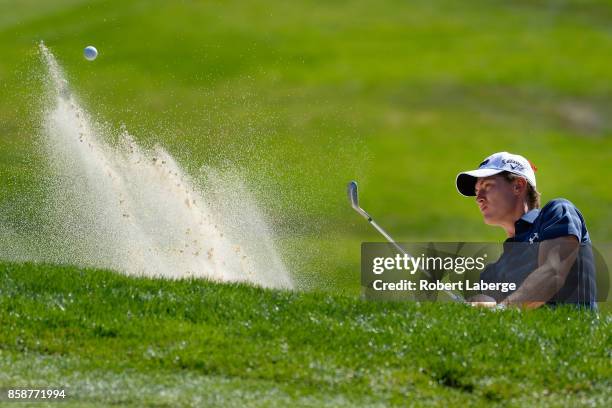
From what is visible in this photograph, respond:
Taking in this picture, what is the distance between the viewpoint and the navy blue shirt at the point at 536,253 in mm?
6188

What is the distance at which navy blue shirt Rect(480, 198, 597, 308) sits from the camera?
619 cm

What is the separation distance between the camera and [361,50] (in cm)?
3256

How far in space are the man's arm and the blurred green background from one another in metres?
16.8

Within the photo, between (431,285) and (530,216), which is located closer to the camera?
(530,216)

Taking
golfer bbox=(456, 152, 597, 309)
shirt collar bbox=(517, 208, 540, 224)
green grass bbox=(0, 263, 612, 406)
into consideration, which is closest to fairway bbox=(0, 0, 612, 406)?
green grass bbox=(0, 263, 612, 406)

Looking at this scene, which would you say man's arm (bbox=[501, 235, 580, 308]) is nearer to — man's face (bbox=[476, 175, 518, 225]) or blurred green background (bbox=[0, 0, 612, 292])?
man's face (bbox=[476, 175, 518, 225])

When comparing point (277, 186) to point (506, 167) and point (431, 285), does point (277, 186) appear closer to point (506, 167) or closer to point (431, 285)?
point (431, 285)

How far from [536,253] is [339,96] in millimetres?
24242

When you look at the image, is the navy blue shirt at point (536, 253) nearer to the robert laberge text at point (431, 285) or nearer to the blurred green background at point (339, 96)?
the robert laberge text at point (431, 285)

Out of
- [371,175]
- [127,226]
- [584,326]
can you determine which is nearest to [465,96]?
[371,175]

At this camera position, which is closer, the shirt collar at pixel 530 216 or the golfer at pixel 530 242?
the golfer at pixel 530 242

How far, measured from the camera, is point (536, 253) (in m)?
6.33
